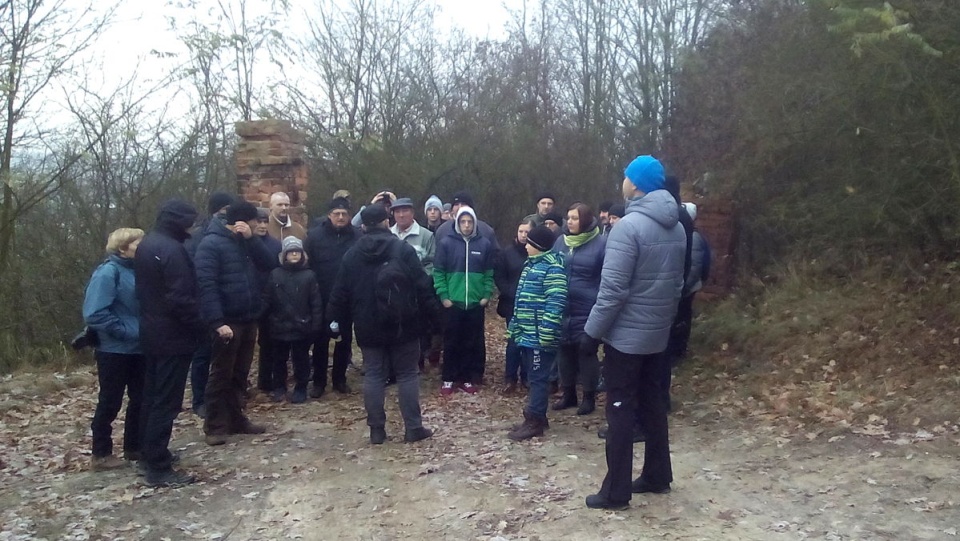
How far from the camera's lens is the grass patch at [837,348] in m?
7.11

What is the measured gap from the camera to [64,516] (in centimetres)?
538

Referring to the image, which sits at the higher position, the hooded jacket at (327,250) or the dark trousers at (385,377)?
the hooded jacket at (327,250)

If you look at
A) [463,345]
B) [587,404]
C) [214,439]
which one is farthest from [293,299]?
[587,404]

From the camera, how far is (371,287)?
6.61 metres

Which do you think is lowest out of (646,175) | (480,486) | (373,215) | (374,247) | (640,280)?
(480,486)

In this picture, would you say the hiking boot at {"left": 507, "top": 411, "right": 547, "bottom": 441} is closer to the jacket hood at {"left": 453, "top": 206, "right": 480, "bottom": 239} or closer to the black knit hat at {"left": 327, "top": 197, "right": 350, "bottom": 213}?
the jacket hood at {"left": 453, "top": 206, "right": 480, "bottom": 239}

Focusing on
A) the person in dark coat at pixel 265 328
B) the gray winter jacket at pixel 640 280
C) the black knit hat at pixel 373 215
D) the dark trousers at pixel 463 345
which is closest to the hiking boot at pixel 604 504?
the gray winter jacket at pixel 640 280

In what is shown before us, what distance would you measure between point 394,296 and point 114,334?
6.45ft

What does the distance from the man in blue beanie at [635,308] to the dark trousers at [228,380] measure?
315cm

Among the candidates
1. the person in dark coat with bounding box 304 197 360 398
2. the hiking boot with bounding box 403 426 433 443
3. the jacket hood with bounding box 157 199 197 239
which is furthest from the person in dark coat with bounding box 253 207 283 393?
the hiking boot with bounding box 403 426 433 443

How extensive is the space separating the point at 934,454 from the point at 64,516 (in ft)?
18.8

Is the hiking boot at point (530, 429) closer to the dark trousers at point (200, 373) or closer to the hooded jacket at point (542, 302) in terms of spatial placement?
the hooded jacket at point (542, 302)

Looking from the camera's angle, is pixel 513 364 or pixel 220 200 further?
pixel 513 364

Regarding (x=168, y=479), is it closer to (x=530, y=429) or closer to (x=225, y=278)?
(x=225, y=278)
